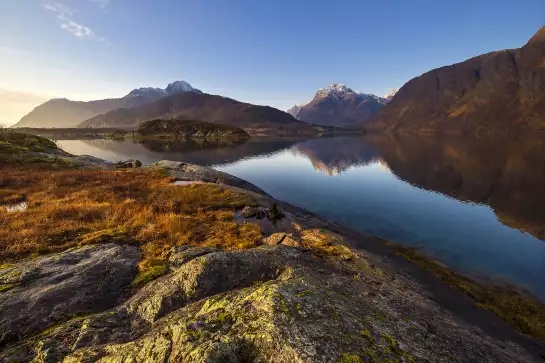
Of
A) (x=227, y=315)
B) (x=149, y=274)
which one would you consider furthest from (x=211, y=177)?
(x=227, y=315)

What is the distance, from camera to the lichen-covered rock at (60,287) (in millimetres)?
7707

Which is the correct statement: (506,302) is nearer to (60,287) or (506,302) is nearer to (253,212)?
(253,212)

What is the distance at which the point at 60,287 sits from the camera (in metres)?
9.27

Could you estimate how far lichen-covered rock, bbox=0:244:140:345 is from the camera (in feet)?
25.3

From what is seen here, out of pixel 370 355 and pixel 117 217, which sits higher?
pixel 370 355

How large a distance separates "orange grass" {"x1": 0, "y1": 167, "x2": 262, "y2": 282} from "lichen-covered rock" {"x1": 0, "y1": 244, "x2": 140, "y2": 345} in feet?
4.87

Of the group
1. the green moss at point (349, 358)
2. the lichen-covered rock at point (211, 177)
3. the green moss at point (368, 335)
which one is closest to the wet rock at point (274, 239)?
the green moss at point (368, 335)

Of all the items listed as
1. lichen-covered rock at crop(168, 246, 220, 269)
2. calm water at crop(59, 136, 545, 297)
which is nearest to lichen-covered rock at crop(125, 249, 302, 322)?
lichen-covered rock at crop(168, 246, 220, 269)

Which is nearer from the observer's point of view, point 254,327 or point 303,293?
point 254,327

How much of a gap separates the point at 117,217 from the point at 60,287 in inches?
456

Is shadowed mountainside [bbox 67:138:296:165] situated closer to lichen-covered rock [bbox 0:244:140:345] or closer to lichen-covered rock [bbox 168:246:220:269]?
lichen-covered rock [bbox 168:246:220:269]

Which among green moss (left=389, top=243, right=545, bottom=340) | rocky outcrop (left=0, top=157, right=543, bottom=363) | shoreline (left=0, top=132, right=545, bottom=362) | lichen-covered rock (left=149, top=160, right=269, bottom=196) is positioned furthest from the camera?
lichen-covered rock (left=149, top=160, right=269, bottom=196)

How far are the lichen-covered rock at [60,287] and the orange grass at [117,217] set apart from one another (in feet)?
4.87

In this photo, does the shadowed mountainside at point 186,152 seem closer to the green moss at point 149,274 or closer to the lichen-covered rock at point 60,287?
the lichen-covered rock at point 60,287
